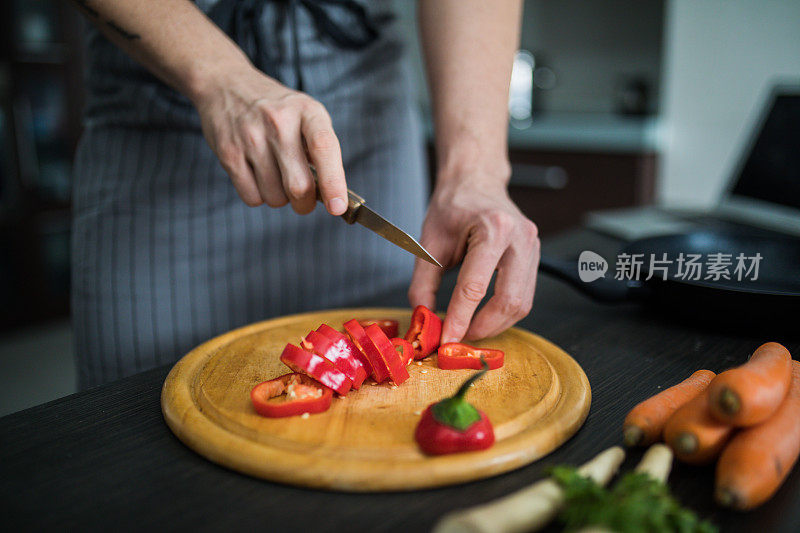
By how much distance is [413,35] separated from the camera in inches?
161

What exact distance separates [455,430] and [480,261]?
352 millimetres

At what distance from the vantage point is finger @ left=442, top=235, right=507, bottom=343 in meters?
0.92

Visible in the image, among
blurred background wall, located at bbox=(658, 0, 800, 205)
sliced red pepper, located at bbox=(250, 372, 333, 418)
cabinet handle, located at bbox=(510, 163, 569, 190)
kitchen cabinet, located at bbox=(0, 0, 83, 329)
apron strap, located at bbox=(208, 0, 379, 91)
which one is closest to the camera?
sliced red pepper, located at bbox=(250, 372, 333, 418)

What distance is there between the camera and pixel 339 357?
2.55 feet

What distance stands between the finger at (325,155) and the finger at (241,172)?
0.11 meters

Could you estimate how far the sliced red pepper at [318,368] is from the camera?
75cm

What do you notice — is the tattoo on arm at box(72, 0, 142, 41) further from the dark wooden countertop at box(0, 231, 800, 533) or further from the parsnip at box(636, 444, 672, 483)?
the parsnip at box(636, 444, 672, 483)

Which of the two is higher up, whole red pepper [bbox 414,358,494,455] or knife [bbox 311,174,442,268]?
knife [bbox 311,174,442,268]

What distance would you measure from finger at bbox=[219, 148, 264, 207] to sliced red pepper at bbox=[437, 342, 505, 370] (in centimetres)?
37

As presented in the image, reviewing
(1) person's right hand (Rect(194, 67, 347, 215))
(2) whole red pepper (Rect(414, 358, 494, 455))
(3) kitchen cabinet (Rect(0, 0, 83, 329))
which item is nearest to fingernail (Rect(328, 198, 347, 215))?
(1) person's right hand (Rect(194, 67, 347, 215))

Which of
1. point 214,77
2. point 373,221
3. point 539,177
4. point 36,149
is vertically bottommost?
point 539,177

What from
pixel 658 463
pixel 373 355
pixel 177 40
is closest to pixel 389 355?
pixel 373 355

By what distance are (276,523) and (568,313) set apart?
0.72m

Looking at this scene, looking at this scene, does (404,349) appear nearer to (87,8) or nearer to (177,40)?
(177,40)
